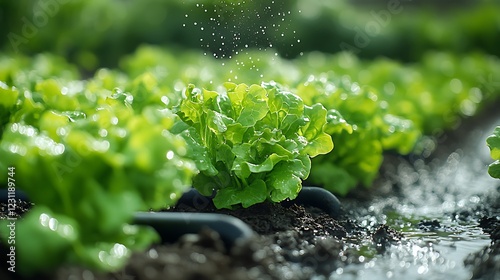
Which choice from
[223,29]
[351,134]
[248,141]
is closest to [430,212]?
[351,134]

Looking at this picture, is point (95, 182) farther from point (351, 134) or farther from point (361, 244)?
point (351, 134)

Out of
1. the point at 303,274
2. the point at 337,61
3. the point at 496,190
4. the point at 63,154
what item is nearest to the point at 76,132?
the point at 63,154

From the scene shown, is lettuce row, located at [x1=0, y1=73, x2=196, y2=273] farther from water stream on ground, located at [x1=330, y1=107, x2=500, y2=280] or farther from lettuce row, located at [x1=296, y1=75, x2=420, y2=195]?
lettuce row, located at [x1=296, y1=75, x2=420, y2=195]

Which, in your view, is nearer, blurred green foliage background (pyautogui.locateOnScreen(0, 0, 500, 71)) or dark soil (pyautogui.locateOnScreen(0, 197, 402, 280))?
dark soil (pyautogui.locateOnScreen(0, 197, 402, 280))

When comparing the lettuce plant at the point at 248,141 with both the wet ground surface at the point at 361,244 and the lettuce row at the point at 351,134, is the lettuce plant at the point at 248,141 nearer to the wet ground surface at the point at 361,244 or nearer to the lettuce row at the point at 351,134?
the wet ground surface at the point at 361,244

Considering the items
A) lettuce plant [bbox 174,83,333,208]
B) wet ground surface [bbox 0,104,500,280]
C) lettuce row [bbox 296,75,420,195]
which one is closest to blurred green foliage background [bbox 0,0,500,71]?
lettuce row [bbox 296,75,420,195]

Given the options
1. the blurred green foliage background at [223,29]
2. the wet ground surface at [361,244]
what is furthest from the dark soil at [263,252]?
the blurred green foliage background at [223,29]

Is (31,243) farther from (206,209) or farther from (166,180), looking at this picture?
(206,209)
